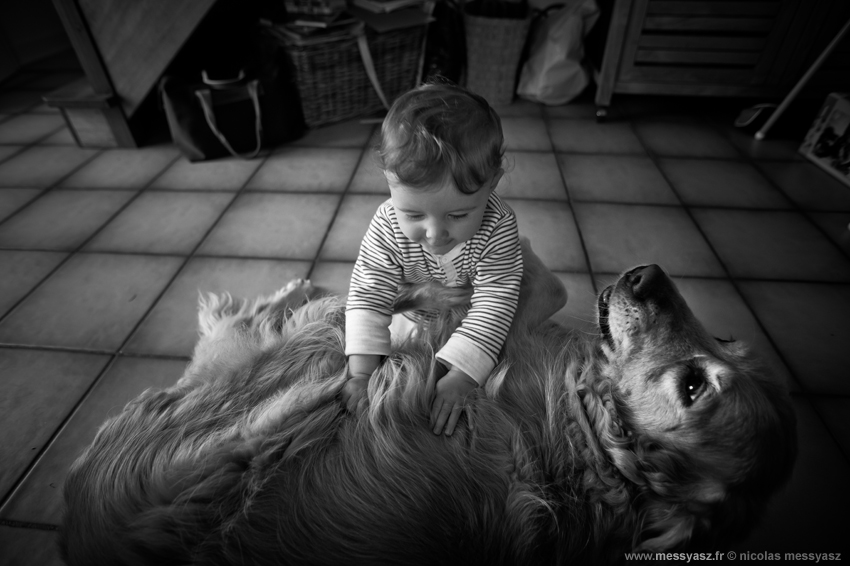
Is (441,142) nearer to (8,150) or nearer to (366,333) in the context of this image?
(366,333)

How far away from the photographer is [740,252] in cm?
158

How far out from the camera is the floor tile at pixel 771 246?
1500 mm

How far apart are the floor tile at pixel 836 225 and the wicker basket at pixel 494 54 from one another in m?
1.58

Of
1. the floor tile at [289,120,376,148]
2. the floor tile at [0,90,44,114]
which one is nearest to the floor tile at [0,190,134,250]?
the floor tile at [289,120,376,148]

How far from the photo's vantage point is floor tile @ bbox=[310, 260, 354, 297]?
4.72 feet

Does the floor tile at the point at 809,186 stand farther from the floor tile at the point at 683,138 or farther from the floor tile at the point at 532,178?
the floor tile at the point at 532,178

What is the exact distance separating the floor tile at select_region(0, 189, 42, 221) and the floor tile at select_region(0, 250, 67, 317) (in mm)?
309

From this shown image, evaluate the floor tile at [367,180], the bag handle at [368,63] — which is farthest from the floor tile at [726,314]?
the bag handle at [368,63]

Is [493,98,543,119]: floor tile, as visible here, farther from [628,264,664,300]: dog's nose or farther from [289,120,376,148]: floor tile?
[628,264,664,300]: dog's nose

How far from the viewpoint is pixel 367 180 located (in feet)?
6.44

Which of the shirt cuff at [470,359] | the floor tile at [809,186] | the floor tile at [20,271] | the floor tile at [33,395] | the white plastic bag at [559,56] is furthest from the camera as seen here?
the white plastic bag at [559,56]

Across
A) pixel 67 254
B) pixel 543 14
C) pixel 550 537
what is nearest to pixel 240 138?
pixel 67 254

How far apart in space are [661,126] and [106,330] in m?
2.67

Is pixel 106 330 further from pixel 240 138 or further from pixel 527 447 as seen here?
pixel 527 447
